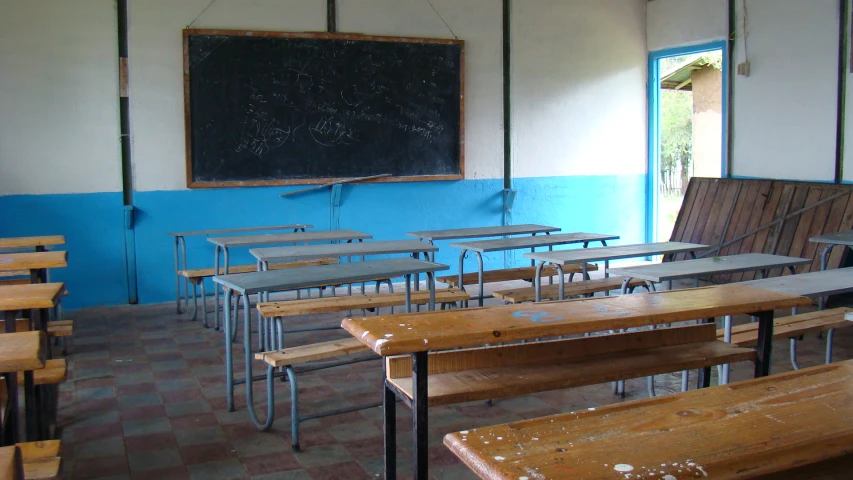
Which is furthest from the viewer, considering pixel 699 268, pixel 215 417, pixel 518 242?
pixel 518 242

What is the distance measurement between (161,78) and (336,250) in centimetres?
275

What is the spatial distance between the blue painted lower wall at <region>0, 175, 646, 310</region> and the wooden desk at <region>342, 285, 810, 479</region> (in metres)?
4.41

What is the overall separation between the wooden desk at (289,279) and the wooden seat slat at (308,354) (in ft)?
0.71

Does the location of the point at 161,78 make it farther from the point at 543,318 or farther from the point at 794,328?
the point at 794,328

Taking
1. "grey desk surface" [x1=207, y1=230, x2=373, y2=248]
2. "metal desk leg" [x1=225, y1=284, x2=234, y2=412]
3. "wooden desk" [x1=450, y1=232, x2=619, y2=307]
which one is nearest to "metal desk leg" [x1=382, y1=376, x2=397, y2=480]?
"metal desk leg" [x1=225, y1=284, x2=234, y2=412]

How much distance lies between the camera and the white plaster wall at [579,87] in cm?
770

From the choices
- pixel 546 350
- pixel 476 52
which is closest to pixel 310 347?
pixel 546 350

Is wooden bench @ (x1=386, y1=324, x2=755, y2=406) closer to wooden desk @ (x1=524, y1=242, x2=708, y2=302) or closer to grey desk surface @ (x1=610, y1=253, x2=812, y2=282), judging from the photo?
grey desk surface @ (x1=610, y1=253, x2=812, y2=282)

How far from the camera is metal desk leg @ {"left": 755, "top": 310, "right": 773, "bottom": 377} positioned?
2676mm

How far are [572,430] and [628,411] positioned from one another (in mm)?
170

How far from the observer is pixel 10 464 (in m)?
1.23

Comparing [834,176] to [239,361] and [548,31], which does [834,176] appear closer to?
[548,31]

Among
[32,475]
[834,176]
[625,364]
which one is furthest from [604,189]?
[32,475]

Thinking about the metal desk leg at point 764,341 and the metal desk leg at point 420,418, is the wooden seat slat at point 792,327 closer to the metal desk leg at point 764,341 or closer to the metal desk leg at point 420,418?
the metal desk leg at point 764,341
